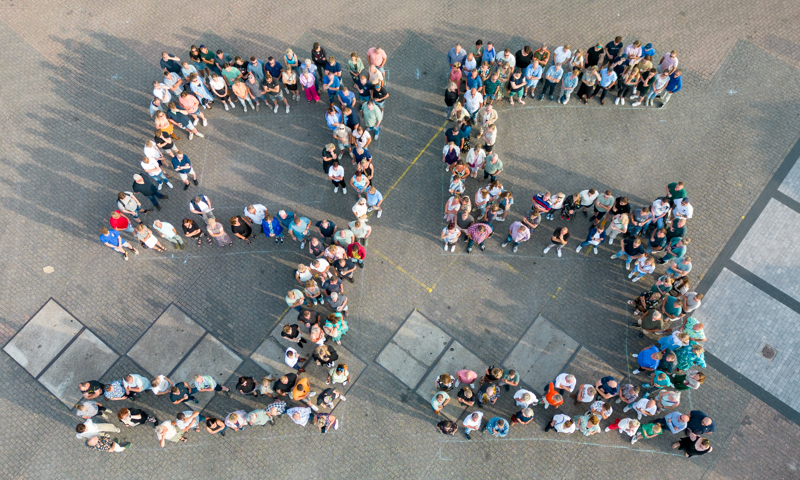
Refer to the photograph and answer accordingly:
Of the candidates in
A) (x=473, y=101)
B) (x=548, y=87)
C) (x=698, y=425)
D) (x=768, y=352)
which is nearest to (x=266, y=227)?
(x=473, y=101)

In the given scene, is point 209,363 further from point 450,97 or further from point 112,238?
point 450,97

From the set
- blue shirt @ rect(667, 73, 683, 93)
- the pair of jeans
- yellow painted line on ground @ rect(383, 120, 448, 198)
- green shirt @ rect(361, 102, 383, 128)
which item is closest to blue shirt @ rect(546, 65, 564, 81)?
the pair of jeans

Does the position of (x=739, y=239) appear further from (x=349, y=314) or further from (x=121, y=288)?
(x=121, y=288)

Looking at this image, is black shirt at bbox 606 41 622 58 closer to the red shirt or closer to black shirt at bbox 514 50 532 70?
black shirt at bbox 514 50 532 70

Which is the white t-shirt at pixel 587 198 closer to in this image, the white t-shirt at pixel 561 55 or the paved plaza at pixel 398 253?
the paved plaza at pixel 398 253

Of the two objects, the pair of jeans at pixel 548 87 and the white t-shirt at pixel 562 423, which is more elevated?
the pair of jeans at pixel 548 87

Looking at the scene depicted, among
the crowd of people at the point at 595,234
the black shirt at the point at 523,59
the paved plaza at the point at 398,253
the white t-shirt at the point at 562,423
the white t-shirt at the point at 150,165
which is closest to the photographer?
the white t-shirt at the point at 562,423

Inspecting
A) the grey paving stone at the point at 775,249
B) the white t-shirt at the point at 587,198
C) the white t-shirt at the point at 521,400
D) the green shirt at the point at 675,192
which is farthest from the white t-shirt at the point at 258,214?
the grey paving stone at the point at 775,249
